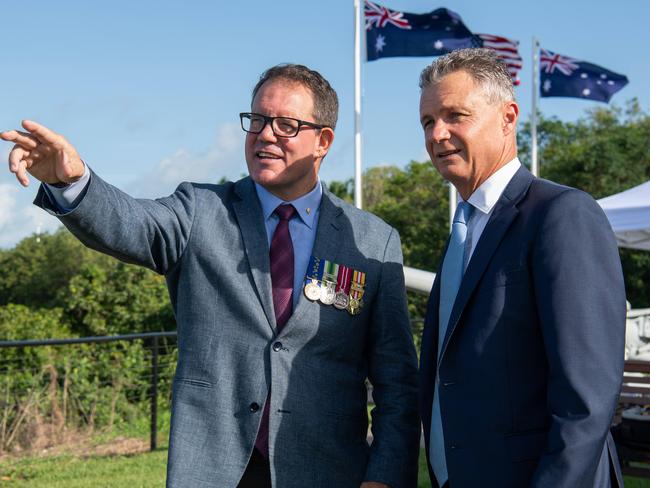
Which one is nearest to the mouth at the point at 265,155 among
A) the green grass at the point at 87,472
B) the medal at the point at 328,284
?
the medal at the point at 328,284

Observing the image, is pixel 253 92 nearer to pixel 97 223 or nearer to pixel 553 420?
pixel 97 223

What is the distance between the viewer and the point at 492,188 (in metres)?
2.30

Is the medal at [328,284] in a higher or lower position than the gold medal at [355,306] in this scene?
higher

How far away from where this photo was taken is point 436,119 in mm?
2330

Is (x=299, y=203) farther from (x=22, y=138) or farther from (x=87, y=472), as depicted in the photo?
(x=87, y=472)

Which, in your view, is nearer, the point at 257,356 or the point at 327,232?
the point at 257,356

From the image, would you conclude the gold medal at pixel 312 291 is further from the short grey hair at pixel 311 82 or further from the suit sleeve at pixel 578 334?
the suit sleeve at pixel 578 334

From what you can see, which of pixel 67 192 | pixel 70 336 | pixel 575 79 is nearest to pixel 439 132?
pixel 67 192

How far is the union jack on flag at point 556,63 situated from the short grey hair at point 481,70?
617 inches

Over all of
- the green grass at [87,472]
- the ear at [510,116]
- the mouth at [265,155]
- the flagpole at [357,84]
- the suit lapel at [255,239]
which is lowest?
the green grass at [87,472]

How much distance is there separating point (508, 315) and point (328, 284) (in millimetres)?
677

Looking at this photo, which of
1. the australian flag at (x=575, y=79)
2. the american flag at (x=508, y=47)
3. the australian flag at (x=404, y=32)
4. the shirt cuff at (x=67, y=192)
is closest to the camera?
the shirt cuff at (x=67, y=192)

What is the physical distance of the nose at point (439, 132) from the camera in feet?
7.50

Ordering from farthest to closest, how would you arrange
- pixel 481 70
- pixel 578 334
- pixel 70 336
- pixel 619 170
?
1. pixel 619 170
2. pixel 70 336
3. pixel 481 70
4. pixel 578 334
